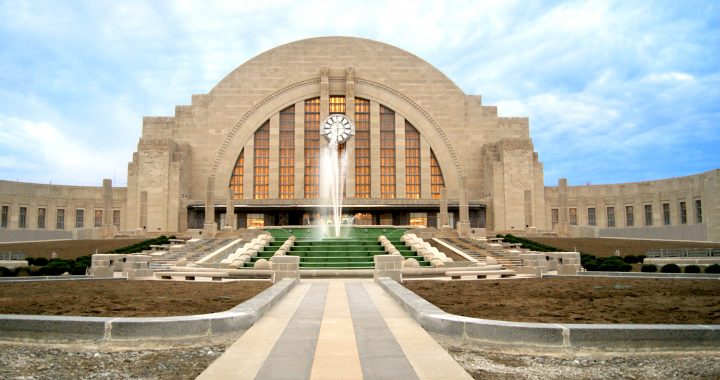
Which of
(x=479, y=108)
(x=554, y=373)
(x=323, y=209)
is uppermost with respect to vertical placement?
(x=479, y=108)

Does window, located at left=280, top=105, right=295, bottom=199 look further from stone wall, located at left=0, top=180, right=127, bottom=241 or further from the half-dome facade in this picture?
stone wall, located at left=0, top=180, right=127, bottom=241

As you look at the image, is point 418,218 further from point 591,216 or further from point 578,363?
point 578,363

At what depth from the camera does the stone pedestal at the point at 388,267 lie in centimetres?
2055

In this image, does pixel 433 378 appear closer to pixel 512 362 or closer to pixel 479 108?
pixel 512 362

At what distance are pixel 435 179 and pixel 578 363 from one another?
57.3 meters

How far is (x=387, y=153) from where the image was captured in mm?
64375

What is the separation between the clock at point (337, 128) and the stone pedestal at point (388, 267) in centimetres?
4191

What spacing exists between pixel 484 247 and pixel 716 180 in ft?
75.9

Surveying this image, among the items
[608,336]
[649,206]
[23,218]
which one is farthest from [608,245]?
[23,218]

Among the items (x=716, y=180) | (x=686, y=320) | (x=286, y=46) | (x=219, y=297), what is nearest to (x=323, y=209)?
(x=286, y=46)

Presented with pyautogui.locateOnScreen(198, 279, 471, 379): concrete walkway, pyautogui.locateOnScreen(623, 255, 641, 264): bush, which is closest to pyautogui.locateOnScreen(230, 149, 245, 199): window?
pyautogui.locateOnScreen(623, 255, 641, 264): bush

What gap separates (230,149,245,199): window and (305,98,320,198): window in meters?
7.47

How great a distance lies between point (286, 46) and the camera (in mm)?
65250

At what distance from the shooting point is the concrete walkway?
671cm
